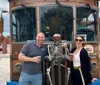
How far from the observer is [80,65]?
17.7 feet

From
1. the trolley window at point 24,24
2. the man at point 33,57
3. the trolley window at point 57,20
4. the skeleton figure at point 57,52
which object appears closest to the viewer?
the man at point 33,57

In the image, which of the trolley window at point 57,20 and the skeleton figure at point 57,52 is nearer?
the skeleton figure at point 57,52

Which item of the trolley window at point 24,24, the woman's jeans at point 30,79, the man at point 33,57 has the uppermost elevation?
the trolley window at point 24,24

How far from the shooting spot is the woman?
5344mm

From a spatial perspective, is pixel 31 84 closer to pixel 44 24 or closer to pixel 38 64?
pixel 38 64

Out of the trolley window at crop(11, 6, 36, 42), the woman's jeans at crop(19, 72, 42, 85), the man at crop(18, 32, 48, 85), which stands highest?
the trolley window at crop(11, 6, 36, 42)

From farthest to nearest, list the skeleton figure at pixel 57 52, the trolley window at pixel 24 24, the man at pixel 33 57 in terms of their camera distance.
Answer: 1. the trolley window at pixel 24 24
2. the skeleton figure at pixel 57 52
3. the man at pixel 33 57

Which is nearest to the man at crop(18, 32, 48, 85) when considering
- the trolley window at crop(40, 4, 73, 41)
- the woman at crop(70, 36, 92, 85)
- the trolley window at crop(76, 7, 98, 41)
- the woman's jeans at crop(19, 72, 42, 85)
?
the woman's jeans at crop(19, 72, 42, 85)

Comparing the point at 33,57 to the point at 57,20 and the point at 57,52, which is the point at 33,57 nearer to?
the point at 57,52

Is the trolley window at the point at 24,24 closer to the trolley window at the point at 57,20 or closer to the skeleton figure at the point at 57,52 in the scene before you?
the trolley window at the point at 57,20

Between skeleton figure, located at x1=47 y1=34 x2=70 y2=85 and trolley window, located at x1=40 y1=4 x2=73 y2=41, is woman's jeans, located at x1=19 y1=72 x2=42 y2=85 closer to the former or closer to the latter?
skeleton figure, located at x1=47 y1=34 x2=70 y2=85

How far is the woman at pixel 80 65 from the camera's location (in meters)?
5.34

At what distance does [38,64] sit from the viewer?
532cm

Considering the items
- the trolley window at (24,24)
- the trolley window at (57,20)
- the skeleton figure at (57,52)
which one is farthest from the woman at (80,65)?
the trolley window at (24,24)
